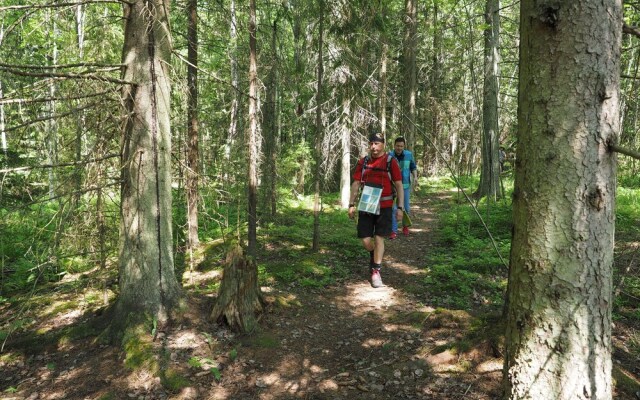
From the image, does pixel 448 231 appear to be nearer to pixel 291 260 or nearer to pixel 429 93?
pixel 291 260

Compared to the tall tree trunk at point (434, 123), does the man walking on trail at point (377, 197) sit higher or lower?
lower

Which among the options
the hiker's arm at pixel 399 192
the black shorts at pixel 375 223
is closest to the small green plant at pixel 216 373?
the black shorts at pixel 375 223

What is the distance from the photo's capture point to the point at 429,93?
24656 mm

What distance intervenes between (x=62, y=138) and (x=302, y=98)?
18.8ft

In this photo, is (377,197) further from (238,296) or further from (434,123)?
(434,123)

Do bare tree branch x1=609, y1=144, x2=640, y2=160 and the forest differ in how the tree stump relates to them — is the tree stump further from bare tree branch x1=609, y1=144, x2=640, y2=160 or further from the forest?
bare tree branch x1=609, y1=144, x2=640, y2=160

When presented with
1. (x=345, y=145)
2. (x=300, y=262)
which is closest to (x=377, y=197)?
(x=300, y=262)

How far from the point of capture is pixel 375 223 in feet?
21.7

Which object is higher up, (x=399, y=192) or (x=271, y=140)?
(x=271, y=140)

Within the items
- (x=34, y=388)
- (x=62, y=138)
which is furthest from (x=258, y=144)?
(x=34, y=388)

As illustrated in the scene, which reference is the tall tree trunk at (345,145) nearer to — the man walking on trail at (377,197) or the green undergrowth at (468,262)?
the green undergrowth at (468,262)

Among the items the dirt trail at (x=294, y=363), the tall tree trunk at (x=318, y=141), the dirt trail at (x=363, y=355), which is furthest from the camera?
the tall tree trunk at (x=318, y=141)

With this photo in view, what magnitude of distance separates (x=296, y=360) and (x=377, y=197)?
288 centimetres

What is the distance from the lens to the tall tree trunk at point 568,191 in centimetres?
200
